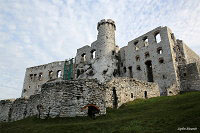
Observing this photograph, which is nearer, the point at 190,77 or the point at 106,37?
the point at 190,77

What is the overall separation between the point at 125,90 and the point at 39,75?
41.8 meters

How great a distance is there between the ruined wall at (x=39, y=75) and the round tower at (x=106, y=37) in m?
16.7

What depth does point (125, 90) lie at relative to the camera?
68.8 ft

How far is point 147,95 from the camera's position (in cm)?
2383

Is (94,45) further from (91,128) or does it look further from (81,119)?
(91,128)

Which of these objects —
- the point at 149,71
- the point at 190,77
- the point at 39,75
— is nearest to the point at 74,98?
the point at 190,77

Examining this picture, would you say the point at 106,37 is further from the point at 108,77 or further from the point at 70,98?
the point at 70,98

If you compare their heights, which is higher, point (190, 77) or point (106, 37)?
point (106, 37)

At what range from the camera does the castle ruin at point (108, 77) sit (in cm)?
1574

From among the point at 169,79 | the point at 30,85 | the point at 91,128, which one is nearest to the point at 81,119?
the point at 91,128

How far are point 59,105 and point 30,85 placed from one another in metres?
43.9

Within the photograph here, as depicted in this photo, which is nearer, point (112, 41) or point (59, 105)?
point (59, 105)

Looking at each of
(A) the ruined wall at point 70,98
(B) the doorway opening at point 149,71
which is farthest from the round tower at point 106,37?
(A) the ruined wall at point 70,98

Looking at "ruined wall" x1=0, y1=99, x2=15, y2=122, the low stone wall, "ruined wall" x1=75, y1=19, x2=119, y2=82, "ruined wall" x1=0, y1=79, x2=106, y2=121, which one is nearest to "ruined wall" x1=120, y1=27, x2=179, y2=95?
"ruined wall" x1=75, y1=19, x2=119, y2=82
